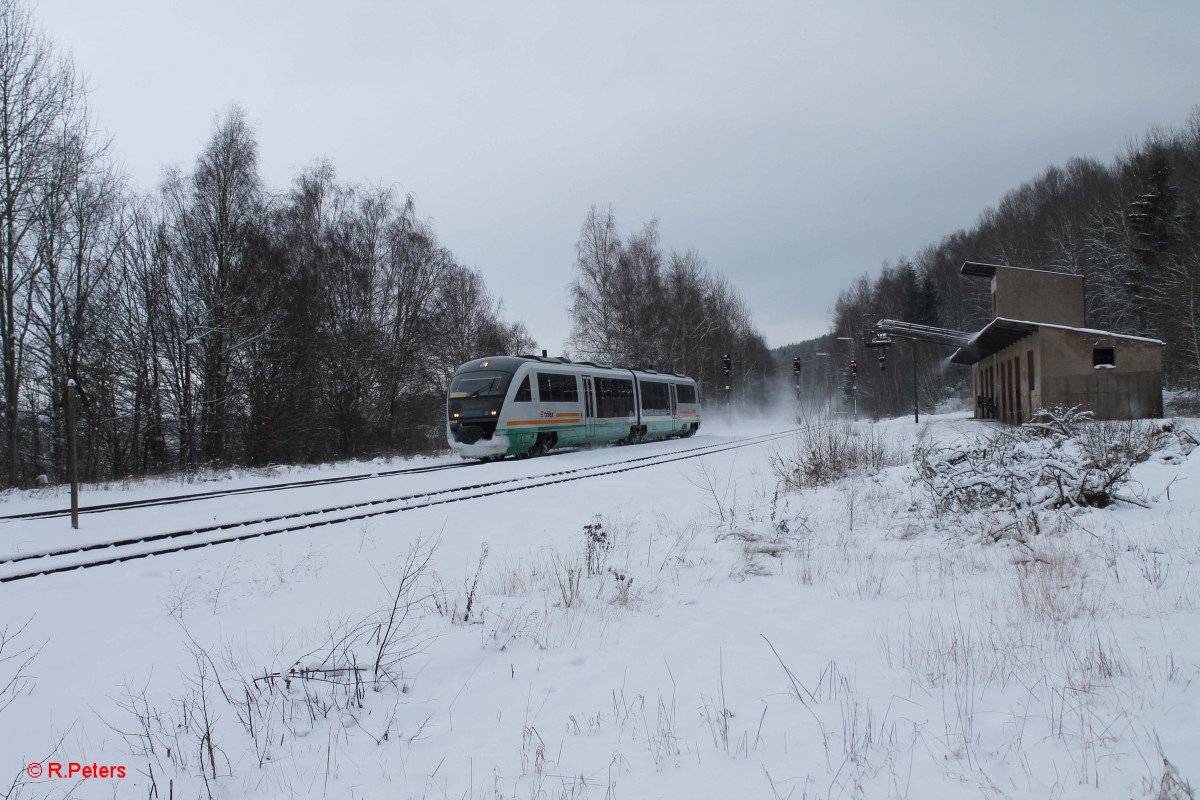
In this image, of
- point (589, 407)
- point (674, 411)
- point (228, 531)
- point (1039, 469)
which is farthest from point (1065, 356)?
point (228, 531)

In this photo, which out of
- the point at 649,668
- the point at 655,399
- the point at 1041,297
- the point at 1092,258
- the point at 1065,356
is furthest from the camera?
the point at 1092,258

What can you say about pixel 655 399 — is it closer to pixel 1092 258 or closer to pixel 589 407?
pixel 589 407

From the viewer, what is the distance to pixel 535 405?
20234 millimetres

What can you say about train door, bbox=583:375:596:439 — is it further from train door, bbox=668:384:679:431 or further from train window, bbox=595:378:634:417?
train door, bbox=668:384:679:431

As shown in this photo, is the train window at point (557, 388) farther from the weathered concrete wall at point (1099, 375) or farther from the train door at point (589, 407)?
the weathered concrete wall at point (1099, 375)

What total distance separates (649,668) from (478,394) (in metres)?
16.5

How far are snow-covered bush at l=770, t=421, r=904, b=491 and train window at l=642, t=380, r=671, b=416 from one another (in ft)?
46.8

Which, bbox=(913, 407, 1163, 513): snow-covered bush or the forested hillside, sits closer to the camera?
bbox=(913, 407, 1163, 513): snow-covered bush

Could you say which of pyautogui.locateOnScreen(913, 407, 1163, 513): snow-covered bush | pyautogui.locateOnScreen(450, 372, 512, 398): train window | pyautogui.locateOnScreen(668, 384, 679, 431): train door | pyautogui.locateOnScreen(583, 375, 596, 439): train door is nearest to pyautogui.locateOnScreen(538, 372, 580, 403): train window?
pyautogui.locateOnScreen(583, 375, 596, 439): train door

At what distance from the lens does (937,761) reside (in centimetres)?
260

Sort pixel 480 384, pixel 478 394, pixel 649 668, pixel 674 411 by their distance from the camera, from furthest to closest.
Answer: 1. pixel 674 411
2. pixel 480 384
3. pixel 478 394
4. pixel 649 668

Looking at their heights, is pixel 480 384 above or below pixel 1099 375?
above

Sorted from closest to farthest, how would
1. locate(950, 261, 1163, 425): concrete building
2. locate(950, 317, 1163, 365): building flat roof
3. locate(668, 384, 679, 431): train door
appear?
locate(950, 317, 1163, 365): building flat roof
locate(950, 261, 1163, 425): concrete building
locate(668, 384, 679, 431): train door

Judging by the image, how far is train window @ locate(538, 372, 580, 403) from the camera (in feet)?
67.4
